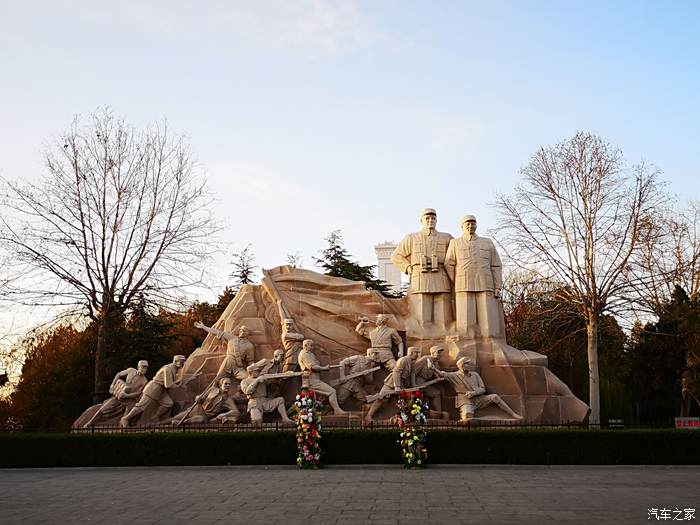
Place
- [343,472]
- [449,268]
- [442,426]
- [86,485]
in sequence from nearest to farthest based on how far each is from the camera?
[86,485] < [343,472] < [442,426] < [449,268]

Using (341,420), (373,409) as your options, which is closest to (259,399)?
(341,420)

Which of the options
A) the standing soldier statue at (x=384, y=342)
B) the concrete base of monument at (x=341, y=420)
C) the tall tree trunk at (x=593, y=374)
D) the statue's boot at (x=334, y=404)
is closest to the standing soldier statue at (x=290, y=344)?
the statue's boot at (x=334, y=404)

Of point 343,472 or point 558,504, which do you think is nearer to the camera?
point 558,504

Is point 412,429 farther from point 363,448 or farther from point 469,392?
point 469,392

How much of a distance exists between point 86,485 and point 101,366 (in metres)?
11.8

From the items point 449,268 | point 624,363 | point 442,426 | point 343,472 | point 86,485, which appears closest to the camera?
point 86,485

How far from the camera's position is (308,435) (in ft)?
44.7

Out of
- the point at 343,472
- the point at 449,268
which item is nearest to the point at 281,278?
the point at 449,268

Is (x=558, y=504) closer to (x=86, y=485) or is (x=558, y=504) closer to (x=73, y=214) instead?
(x=86, y=485)

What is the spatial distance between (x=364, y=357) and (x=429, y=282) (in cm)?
A: 248

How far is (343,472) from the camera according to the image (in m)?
13.0

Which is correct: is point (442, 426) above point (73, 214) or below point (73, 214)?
below

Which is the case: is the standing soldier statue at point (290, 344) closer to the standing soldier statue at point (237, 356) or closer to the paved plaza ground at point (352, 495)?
the standing soldier statue at point (237, 356)

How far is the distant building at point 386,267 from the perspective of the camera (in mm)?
45812
